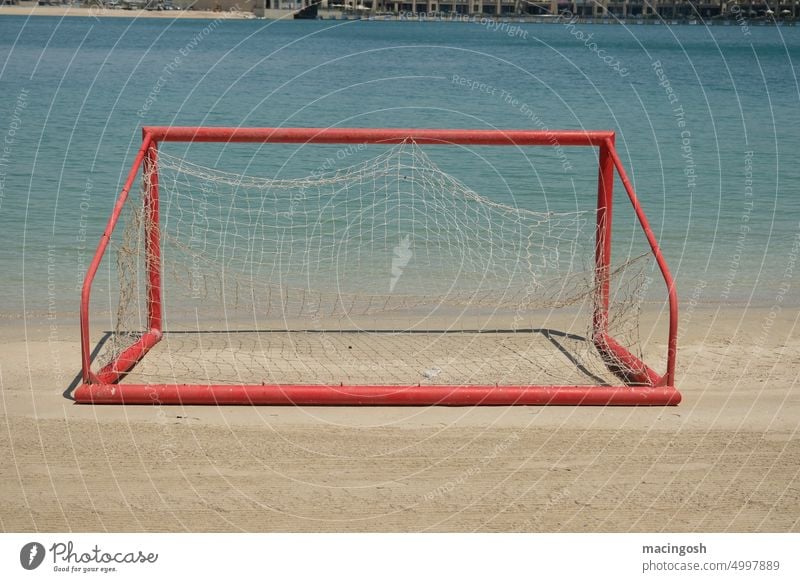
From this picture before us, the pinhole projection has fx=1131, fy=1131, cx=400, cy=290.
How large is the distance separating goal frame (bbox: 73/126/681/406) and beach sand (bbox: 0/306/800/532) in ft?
0.32

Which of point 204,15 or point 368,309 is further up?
point 368,309

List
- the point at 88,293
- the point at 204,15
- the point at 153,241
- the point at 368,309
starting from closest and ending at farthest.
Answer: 1. the point at 88,293
2. the point at 153,241
3. the point at 368,309
4. the point at 204,15

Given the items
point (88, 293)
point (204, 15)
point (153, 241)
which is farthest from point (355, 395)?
point (204, 15)

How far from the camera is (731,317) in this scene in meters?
11.2

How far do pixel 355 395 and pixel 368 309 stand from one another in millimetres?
3285

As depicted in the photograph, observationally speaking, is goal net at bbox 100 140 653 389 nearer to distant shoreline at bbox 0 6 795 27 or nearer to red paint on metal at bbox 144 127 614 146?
red paint on metal at bbox 144 127 614 146

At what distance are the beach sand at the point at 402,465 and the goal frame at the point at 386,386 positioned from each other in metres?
0.10

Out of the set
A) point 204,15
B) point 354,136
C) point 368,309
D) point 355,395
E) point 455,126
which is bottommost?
point 204,15

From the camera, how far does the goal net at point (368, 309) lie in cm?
886

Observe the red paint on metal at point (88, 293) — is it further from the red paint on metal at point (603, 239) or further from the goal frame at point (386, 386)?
the red paint on metal at point (603, 239)

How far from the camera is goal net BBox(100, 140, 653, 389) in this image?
8.86 metres

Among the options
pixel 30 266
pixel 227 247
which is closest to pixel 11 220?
pixel 30 266

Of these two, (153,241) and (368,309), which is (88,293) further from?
(368,309)

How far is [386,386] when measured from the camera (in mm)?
8078
